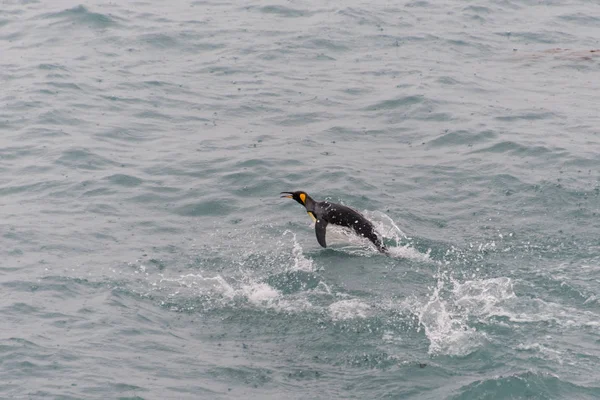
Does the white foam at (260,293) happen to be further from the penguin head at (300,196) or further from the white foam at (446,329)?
the penguin head at (300,196)

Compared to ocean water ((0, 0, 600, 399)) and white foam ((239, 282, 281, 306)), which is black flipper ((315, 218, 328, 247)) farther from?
white foam ((239, 282, 281, 306))

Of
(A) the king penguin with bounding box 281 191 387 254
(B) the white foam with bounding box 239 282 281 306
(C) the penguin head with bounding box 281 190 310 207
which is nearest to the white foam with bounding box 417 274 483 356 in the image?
(B) the white foam with bounding box 239 282 281 306

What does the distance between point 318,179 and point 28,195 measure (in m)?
5.54

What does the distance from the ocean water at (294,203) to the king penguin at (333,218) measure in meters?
0.25

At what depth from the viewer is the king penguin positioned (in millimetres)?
15641

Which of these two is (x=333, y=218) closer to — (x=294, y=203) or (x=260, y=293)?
(x=294, y=203)

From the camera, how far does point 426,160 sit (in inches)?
745

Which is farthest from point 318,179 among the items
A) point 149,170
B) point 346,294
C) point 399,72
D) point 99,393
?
point 99,393

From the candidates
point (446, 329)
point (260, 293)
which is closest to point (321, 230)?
point (260, 293)

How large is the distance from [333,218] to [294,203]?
166cm

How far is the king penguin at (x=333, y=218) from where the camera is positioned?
1564cm

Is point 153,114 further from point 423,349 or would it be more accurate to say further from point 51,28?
point 423,349

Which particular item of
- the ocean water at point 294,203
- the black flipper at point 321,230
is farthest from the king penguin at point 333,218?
the ocean water at point 294,203

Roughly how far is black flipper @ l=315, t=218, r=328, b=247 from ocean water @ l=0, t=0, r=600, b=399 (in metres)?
0.22
